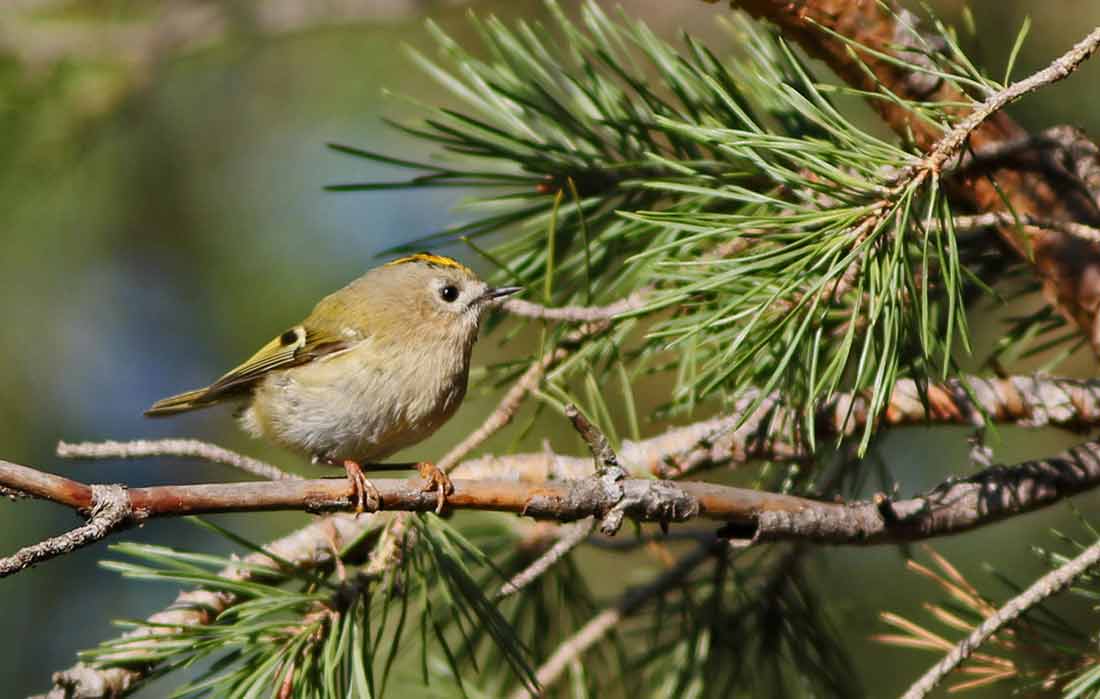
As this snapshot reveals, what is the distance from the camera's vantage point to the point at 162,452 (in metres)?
1.21

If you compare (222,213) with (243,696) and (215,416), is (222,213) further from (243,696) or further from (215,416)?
(243,696)

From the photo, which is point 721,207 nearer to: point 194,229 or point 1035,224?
point 1035,224

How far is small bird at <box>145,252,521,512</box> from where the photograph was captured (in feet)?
6.41

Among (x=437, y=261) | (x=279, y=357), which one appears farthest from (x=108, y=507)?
(x=437, y=261)

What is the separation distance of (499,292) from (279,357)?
500 millimetres

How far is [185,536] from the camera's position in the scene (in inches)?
113

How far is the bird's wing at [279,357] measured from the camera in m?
2.18

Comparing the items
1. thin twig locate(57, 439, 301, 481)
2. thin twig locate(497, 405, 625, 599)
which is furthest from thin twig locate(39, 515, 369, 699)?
thin twig locate(497, 405, 625, 599)

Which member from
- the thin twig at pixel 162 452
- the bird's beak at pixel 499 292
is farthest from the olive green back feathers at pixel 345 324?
the thin twig at pixel 162 452

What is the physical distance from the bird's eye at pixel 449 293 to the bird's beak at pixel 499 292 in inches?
5.0

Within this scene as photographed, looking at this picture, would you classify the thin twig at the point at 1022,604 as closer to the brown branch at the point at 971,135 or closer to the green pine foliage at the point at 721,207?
the green pine foliage at the point at 721,207

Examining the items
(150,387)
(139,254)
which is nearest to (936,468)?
(150,387)

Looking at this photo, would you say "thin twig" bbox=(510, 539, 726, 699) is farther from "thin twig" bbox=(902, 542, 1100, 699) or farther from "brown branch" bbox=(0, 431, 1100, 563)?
"thin twig" bbox=(902, 542, 1100, 699)

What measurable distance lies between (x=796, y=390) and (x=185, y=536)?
6.44 feet
